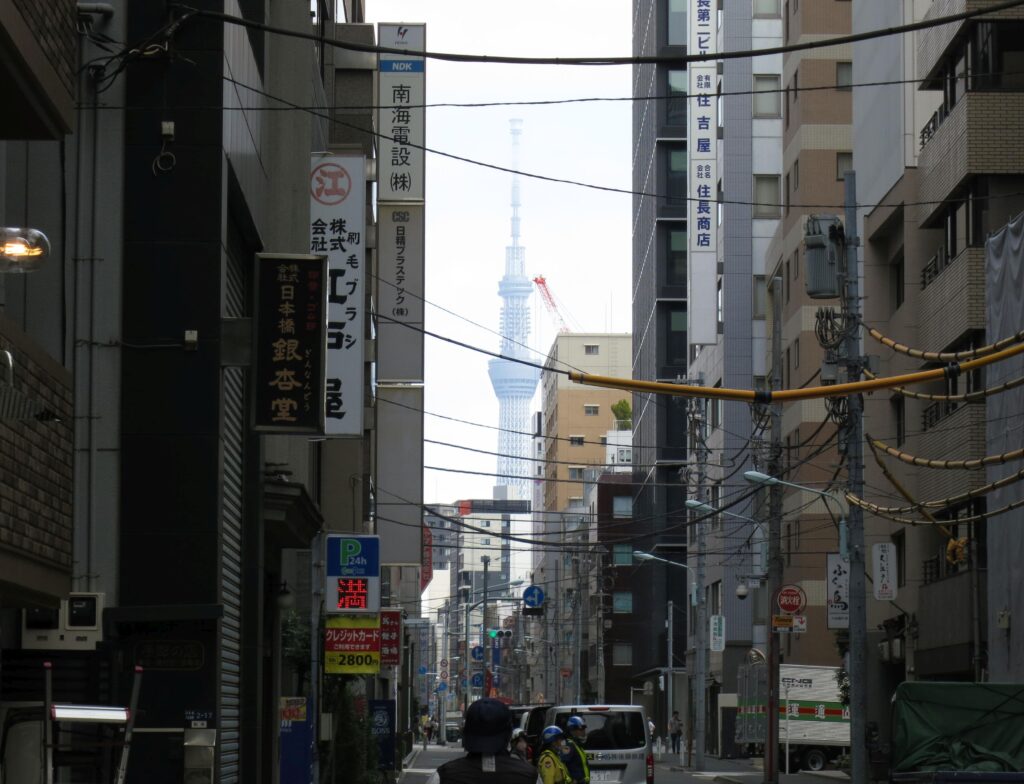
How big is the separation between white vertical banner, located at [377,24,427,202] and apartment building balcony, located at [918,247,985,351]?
12664 mm

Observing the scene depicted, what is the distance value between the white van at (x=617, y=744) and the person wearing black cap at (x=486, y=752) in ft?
59.5

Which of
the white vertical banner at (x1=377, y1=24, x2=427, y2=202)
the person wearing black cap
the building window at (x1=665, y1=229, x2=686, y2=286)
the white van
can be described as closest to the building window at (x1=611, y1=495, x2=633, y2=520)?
the building window at (x1=665, y1=229, x2=686, y2=286)

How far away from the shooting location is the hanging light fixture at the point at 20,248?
1020cm

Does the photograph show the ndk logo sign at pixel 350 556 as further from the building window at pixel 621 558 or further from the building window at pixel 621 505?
the building window at pixel 621 505

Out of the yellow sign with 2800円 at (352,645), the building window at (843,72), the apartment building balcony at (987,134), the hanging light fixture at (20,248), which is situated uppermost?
the building window at (843,72)

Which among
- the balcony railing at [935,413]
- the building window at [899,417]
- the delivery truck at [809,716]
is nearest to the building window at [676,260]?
the delivery truck at [809,716]

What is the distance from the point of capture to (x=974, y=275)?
38.3 m

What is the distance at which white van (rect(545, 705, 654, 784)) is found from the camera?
2541 cm

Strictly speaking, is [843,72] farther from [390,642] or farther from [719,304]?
[390,642]

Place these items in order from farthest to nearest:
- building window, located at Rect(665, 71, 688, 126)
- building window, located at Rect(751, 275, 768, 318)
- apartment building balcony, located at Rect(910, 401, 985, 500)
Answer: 1. building window, located at Rect(665, 71, 688, 126)
2. building window, located at Rect(751, 275, 768, 318)
3. apartment building balcony, located at Rect(910, 401, 985, 500)

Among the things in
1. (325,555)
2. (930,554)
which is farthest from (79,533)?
(930,554)

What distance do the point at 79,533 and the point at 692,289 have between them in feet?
227

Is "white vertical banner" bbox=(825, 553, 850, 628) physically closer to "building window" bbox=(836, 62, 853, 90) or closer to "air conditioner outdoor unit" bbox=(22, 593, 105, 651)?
"air conditioner outdoor unit" bbox=(22, 593, 105, 651)

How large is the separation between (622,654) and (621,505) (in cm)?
1088
